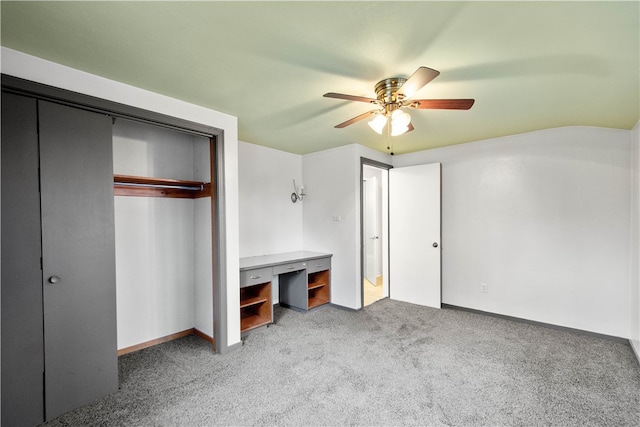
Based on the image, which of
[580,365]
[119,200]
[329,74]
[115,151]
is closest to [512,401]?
[580,365]

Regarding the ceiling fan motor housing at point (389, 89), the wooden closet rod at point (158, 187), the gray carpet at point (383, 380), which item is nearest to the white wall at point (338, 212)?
the gray carpet at point (383, 380)

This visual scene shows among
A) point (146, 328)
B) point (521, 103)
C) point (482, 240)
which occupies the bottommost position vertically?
point (146, 328)

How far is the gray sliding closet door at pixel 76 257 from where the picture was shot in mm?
1837

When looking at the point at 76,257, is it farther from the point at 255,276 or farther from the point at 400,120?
the point at 400,120

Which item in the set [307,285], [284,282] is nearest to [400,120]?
[307,285]

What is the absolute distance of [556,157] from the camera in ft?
10.6

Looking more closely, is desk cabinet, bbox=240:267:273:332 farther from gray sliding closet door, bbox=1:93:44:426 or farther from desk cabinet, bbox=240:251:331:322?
gray sliding closet door, bbox=1:93:44:426

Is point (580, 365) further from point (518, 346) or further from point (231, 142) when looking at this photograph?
point (231, 142)

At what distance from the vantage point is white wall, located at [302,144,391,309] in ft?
12.7

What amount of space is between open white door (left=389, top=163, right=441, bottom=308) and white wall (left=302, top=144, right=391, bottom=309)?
1.84 feet

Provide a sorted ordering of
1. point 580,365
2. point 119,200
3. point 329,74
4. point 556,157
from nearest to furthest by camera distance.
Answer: point 329,74 < point 580,365 < point 119,200 < point 556,157

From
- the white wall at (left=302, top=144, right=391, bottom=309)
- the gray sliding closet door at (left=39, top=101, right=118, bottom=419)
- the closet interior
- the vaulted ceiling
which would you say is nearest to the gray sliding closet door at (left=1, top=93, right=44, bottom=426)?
the gray sliding closet door at (left=39, top=101, right=118, bottom=419)

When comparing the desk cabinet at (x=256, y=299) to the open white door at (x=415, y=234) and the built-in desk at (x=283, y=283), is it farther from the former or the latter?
the open white door at (x=415, y=234)

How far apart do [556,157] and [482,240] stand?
1.24m
